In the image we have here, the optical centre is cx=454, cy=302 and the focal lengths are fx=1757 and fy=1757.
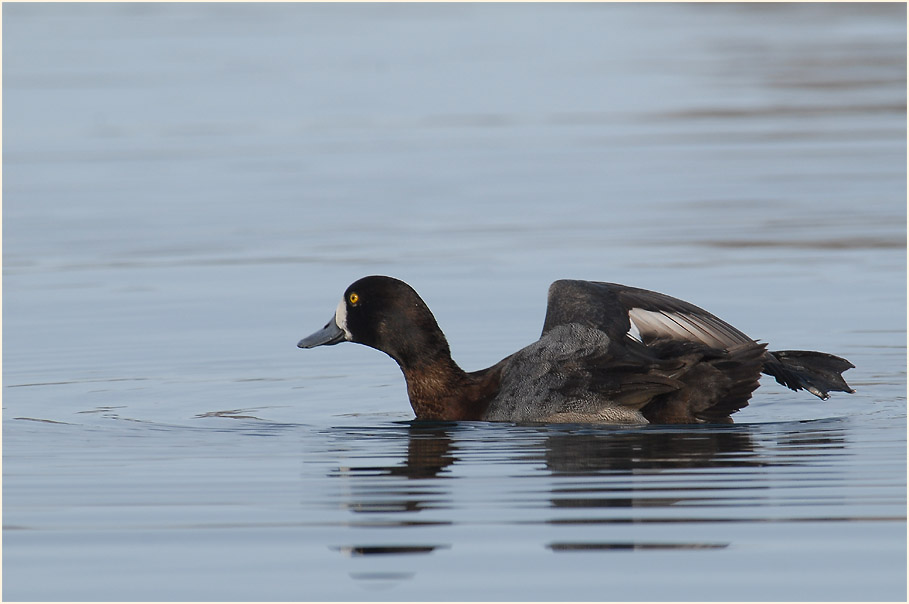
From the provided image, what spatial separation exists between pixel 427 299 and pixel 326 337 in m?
3.01

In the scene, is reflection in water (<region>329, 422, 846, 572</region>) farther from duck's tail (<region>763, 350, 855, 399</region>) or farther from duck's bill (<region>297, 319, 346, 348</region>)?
duck's bill (<region>297, 319, 346, 348</region>)

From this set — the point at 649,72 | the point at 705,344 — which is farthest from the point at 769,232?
the point at 649,72

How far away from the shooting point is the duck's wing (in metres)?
9.28

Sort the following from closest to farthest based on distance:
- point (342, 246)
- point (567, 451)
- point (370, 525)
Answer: point (370, 525)
point (567, 451)
point (342, 246)

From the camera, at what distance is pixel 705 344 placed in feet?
30.7

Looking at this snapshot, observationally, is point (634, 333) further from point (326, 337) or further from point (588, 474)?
point (326, 337)

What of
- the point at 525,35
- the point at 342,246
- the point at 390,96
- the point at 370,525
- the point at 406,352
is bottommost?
the point at 370,525

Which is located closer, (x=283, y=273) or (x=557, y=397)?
(x=557, y=397)

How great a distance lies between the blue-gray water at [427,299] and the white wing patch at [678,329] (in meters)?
0.57

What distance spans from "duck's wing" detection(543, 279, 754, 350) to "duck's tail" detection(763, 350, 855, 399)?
22cm

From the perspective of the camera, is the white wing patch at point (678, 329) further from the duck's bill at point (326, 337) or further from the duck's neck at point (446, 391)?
the duck's bill at point (326, 337)

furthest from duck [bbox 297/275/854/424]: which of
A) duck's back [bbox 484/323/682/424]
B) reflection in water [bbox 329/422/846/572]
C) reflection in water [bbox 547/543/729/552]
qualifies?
reflection in water [bbox 547/543/729/552]

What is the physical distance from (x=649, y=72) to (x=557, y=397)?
18.0 metres

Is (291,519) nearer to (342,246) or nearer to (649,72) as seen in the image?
(342,246)
